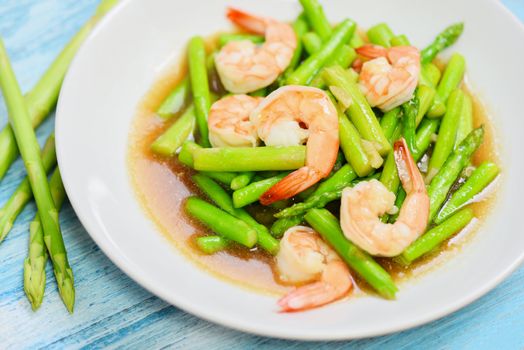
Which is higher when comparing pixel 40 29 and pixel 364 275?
pixel 364 275

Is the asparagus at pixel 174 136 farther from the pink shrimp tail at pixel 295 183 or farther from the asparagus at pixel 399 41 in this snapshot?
the asparagus at pixel 399 41

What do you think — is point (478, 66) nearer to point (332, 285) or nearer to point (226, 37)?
point (226, 37)

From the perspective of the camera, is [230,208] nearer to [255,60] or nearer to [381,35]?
[255,60]

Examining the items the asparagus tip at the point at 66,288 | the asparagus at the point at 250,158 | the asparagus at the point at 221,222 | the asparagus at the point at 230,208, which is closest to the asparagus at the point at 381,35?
the asparagus at the point at 250,158

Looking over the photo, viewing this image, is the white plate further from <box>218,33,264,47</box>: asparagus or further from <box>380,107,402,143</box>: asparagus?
<box>380,107,402,143</box>: asparagus

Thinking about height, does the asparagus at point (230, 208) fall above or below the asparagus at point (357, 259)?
below

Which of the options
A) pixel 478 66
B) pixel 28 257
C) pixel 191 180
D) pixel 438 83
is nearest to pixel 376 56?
pixel 438 83

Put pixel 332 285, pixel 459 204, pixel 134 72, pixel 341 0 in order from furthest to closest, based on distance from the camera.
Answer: pixel 341 0 < pixel 134 72 < pixel 459 204 < pixel 332 285
